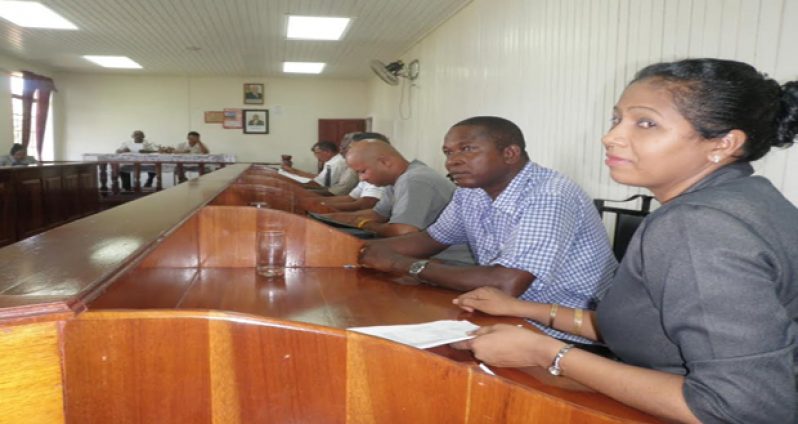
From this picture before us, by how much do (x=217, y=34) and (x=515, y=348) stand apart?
679 centimetres

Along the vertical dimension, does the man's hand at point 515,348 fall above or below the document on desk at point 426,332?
above

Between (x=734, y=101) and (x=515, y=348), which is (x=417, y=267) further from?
(x=734, y=101)

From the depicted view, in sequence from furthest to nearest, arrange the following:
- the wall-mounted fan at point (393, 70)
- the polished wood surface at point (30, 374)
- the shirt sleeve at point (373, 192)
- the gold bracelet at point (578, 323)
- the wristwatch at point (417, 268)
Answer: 1. the wall-mounted fan at point (393, 70)
2. the shirt sleeve at point (373, 192)
3. the wristwatch at point (417, 268)
4. the gold bracelet at point (578, 323)
5. the polished wood surface at point (30, 374)

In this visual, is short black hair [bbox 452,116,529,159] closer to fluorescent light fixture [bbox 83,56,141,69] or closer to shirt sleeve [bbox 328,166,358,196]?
shirt sleeve [bbox 328,166,358,196]

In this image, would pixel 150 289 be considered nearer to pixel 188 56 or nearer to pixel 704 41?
pixel 704 41

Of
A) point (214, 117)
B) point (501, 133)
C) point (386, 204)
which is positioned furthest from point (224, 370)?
point (214, 117)

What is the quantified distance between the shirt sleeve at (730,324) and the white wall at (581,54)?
137 cm

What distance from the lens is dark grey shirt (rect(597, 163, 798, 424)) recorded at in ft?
2.19

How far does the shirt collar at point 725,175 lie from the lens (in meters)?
0.84

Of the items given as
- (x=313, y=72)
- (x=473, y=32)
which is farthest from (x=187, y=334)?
(x=313, y=72)

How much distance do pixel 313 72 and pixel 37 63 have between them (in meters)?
4.67

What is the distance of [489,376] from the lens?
68cm

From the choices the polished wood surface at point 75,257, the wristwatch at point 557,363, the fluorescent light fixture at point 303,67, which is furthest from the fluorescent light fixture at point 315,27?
the wristwatch at point 557,363

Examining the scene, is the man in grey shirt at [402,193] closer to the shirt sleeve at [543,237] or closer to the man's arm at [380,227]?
the man's arm at [380,227]
